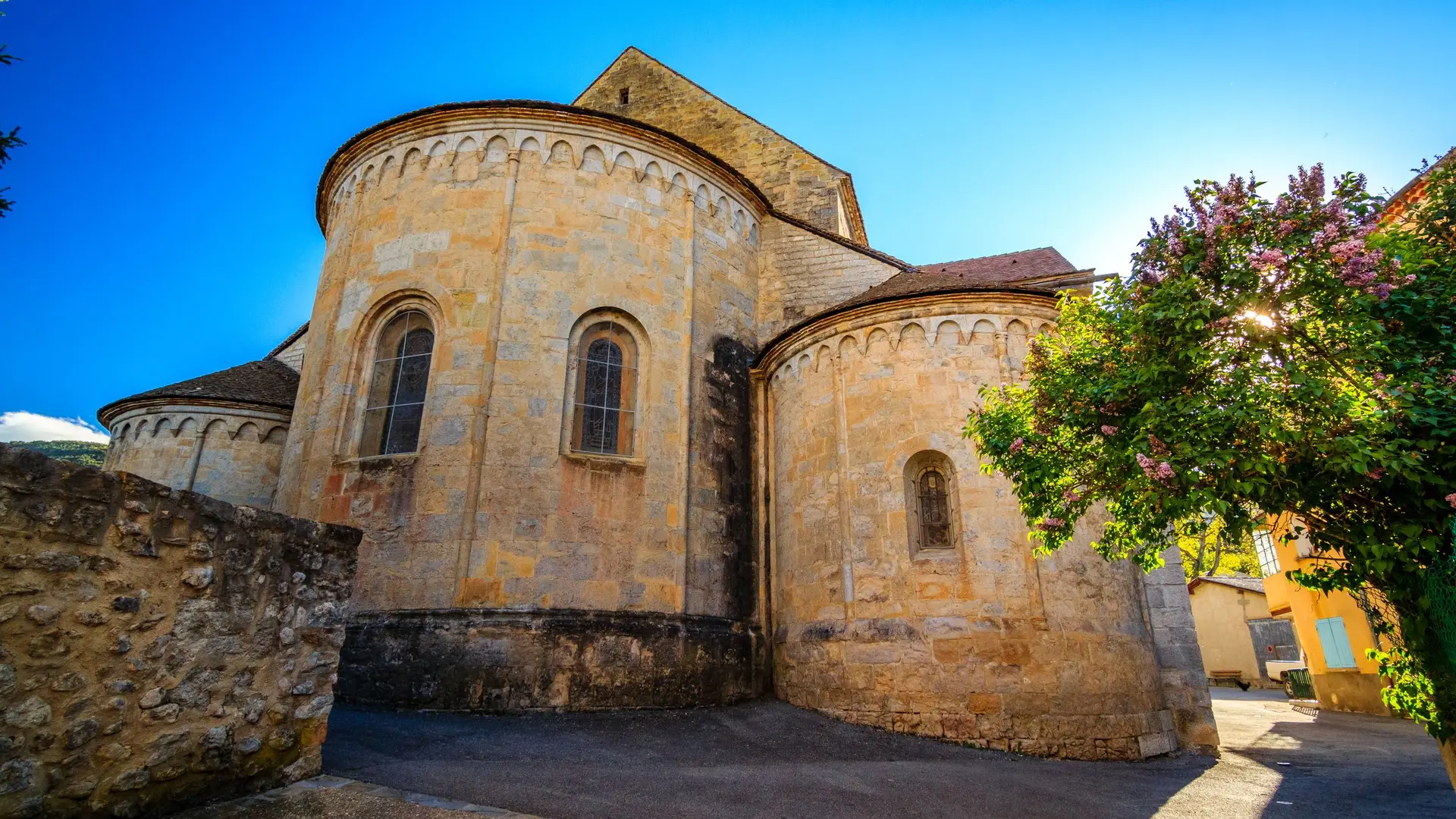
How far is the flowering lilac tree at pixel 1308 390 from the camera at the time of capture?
14.5ft

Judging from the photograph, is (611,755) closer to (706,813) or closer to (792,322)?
(706,813)

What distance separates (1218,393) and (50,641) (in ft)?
21.8

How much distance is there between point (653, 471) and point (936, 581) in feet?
13.0

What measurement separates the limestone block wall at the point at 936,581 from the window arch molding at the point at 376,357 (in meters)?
5.20

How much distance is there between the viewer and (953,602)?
895 centimetres

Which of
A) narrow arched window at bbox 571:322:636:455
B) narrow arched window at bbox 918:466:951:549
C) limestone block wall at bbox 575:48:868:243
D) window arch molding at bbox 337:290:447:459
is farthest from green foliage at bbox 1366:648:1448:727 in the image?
limestone block wall at bbox 575:48:868:243

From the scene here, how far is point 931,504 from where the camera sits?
9711 millimetres

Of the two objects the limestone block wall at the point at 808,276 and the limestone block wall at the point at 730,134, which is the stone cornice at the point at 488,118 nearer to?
the limestone block wall at the point at 808,276

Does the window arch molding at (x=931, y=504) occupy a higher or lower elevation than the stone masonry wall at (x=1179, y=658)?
higher

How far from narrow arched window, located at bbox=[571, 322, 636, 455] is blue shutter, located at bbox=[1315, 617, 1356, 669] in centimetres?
1636

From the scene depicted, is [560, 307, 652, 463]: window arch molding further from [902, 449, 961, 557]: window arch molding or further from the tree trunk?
the tree trunk

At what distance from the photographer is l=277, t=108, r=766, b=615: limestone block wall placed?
934 centimetres

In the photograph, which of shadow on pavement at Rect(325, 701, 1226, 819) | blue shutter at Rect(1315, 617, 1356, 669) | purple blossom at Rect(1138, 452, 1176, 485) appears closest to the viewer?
purple blossom at Rect(1138, 452, 1176, 485)

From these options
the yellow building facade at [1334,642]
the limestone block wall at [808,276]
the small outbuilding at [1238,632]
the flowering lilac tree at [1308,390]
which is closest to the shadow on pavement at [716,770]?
the flowering lilac tree at [1308,390]
